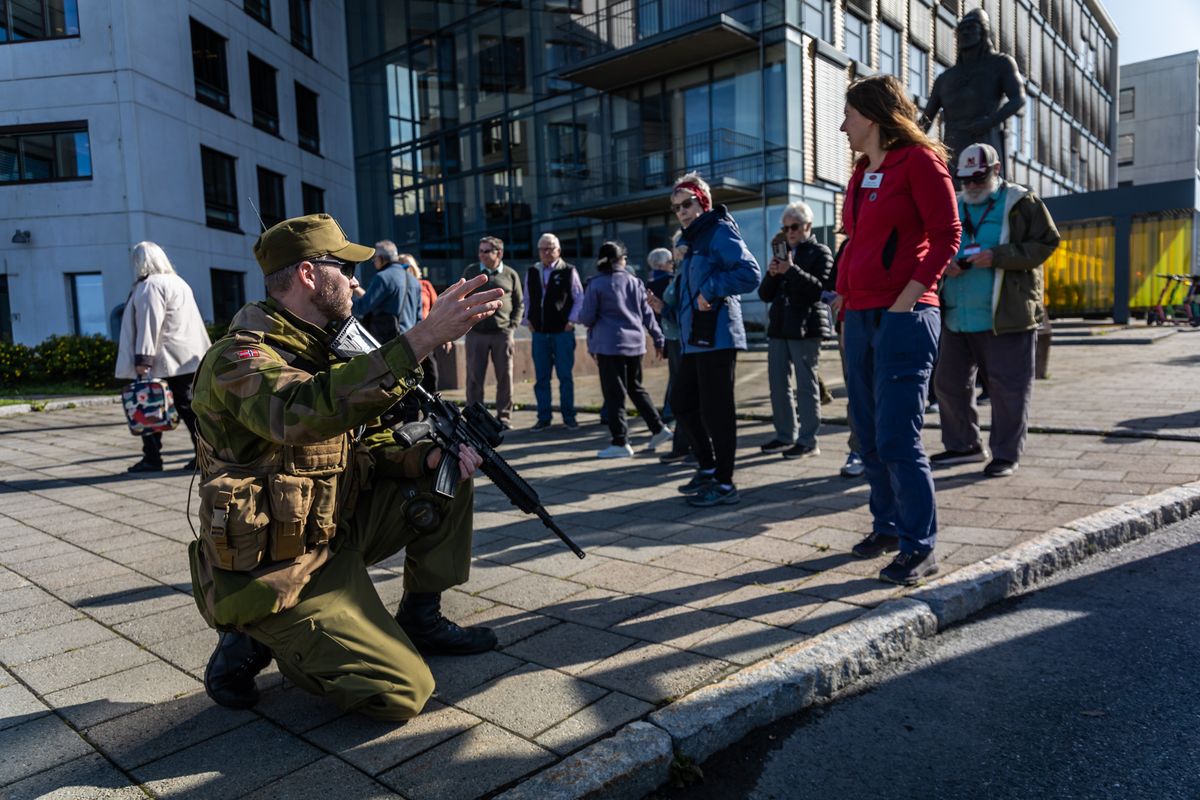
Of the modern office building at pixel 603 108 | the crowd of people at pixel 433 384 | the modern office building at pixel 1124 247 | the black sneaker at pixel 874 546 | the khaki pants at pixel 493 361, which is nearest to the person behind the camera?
the crowd of people at pixel 433 384

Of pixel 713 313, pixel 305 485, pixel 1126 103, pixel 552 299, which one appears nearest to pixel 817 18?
pixel 552 299

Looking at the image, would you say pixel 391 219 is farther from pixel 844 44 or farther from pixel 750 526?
pixel 750 526

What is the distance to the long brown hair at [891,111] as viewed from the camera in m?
3.68

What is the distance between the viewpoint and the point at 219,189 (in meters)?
22.1

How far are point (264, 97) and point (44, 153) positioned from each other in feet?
22.1

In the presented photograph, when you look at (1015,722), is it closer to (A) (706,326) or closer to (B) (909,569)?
(B) (909,569)

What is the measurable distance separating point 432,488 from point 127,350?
5.17 m

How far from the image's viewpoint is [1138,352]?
1441cm

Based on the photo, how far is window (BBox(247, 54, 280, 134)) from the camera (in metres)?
24.0

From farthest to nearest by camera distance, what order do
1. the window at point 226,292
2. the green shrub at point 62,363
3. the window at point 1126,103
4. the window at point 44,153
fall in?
the window at point 1126,103 < the window at point 226,292 < the window at point 44,153 < the green shrub at point 62,363

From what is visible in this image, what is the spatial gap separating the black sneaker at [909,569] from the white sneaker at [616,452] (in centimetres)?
364

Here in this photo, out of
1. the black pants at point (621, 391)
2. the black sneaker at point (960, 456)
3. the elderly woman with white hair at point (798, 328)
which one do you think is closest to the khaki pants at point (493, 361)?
the black pants at point (621, 391)

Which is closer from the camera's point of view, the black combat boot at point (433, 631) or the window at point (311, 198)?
the black combat boot at point (433, 631)

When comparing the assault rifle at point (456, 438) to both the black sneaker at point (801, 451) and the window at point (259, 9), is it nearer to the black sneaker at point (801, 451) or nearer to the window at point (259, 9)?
the black sneaker at point (801, 451)
